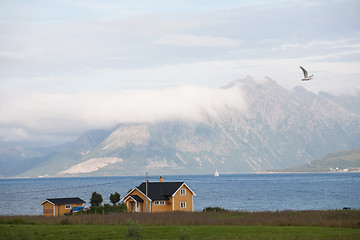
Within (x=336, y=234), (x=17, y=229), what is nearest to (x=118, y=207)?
(x=17, y=229)

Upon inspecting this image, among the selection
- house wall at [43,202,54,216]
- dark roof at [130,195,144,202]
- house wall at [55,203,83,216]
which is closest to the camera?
dark roof at [130,195,144,202]

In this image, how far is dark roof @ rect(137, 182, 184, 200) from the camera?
257 feet

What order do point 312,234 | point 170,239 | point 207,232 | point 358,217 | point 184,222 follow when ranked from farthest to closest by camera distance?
point 358,217 < point 184,222 < point 207,232 < point 312,234 < point 170,239

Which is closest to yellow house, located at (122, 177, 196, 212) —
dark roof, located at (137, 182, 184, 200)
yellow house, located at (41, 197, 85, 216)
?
dark roof, located at (137, 182, 184, 200)

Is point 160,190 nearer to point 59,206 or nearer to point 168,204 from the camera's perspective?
point 168,204

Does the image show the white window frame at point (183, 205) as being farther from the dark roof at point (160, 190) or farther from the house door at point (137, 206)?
the house door at point (137, 206)

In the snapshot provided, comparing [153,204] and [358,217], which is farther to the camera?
[153,204]

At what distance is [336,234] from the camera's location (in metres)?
37.7

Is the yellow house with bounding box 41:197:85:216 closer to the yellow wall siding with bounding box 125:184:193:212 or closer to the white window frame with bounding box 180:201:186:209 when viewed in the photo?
the yellow wall siding with bounding box 125:184:193:212

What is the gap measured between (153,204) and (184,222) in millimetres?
29552

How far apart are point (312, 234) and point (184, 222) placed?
14.0m

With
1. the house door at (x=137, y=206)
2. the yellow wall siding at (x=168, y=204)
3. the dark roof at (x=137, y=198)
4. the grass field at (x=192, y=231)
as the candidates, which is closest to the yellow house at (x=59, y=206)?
the yellow wall siding at (x=168, y=204)

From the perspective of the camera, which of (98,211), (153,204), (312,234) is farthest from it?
(153,204)

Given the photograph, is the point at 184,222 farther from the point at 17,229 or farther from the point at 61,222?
the point at 17,229
